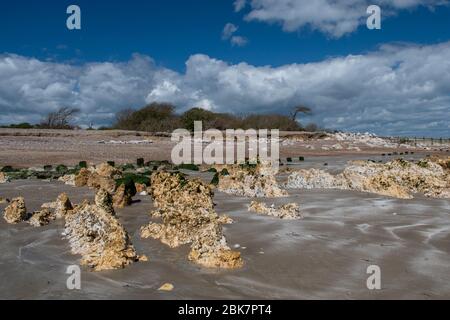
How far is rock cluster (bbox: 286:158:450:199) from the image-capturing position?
419 inches

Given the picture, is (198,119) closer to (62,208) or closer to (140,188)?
(140,188)

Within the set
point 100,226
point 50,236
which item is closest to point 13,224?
point 50,236

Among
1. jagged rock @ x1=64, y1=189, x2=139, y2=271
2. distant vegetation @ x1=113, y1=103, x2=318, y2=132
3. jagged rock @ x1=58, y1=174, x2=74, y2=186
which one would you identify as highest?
distant vegetation @ x1=113, y1=103, x2=318, y2=132

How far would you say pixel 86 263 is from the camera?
15.7 ft

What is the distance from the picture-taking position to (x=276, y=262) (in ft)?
16.8

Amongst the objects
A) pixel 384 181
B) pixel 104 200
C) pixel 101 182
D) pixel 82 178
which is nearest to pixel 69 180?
pixel 82 178

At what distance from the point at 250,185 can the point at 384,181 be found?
109 inches

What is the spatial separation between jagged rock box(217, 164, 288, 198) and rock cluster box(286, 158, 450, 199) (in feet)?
4.07

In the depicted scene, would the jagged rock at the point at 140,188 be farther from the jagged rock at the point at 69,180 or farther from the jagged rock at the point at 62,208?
the jagged rock at the point at 62,208

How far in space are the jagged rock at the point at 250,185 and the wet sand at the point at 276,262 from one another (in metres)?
1.92

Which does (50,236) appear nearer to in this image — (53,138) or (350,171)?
(350,171)

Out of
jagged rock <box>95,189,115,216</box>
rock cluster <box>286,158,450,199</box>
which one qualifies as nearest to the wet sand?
jagged rock <box>95,189,115,216</box>

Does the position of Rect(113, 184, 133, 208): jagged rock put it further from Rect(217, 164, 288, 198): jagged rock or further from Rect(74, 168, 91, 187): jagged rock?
Rect(74, 168, 91, 187): jagged rock
